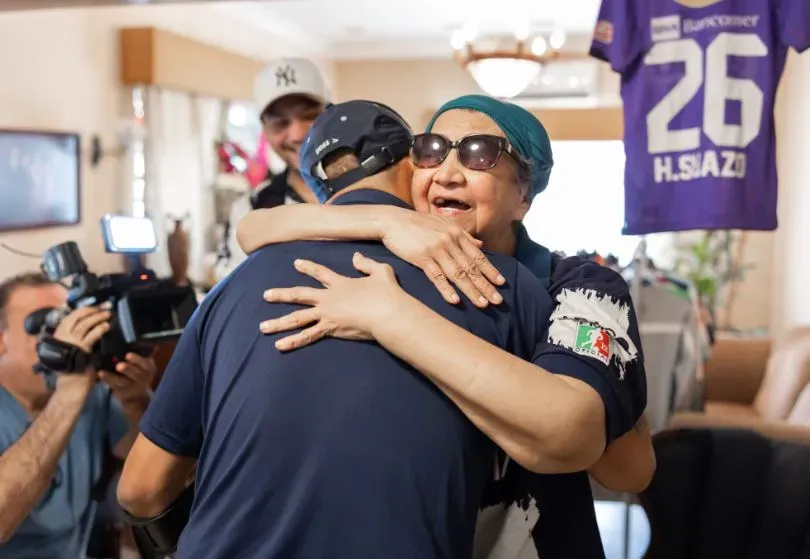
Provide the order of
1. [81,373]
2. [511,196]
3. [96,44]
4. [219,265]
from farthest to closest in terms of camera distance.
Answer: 1. [96,44]
2. [219,265]
3. [81,373]
4. [511,196]

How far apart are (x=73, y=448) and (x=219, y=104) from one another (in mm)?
3754

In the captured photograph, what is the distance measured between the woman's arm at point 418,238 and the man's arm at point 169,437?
201mm

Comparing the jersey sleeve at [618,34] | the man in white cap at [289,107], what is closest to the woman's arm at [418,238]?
the man in white cap at [289,107]

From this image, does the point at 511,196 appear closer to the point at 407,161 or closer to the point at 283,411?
the point at 407,161

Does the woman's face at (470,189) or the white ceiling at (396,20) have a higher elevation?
the white ceiling at (396,20)

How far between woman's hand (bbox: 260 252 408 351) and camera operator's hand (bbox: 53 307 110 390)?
77cm

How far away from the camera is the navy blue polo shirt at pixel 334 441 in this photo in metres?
0.97

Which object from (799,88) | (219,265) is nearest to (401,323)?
(219,265)

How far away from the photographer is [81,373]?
5.51ft

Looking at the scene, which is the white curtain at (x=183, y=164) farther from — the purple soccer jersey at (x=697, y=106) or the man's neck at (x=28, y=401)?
the purple soccer jersey at (x=697, y=106)

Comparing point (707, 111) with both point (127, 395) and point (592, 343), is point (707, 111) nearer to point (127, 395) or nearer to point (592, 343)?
point (592, 343)

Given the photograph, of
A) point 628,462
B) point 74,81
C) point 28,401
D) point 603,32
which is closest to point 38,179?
point 74,81

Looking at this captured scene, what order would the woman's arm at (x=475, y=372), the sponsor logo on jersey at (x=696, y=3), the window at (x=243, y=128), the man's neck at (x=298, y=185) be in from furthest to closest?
the window at (x=243, y=128) < the man's neck at (x=298, y=185) < the sponsor logo on jersey at (x=696, y=3) < the woman's arm at (x=475, y=372)

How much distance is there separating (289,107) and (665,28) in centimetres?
106
